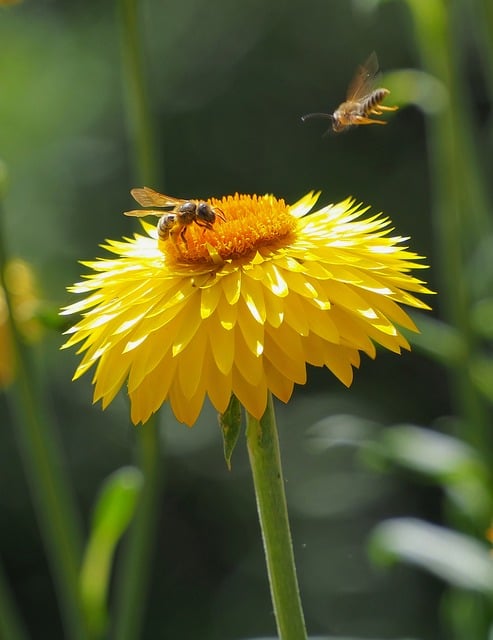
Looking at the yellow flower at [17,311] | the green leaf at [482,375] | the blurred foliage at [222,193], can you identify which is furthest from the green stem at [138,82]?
the blurred foliage at [222,193]

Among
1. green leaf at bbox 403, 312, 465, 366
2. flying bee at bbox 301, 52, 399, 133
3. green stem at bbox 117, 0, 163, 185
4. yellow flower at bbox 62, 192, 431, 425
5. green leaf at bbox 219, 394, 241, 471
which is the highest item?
green stem at bbox 117, 0, 163, 185

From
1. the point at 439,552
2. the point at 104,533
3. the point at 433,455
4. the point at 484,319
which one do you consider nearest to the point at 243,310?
the point at 104,533

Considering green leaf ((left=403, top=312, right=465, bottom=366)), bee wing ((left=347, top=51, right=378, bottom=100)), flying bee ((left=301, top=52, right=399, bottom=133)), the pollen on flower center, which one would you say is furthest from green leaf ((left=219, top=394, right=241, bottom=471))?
green leaf ((left=403, top=312, right=465, bottom=366))

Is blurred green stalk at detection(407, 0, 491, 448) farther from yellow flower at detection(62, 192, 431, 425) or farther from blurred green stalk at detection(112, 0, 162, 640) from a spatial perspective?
yellow flower at detection(62, 192, 431, 425)

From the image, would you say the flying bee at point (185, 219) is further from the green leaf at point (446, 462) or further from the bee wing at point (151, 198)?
the green leaf at point (446, 462)

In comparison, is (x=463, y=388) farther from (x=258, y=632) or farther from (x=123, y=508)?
(x=258, y=632)

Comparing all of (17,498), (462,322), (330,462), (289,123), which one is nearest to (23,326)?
(462,322)
